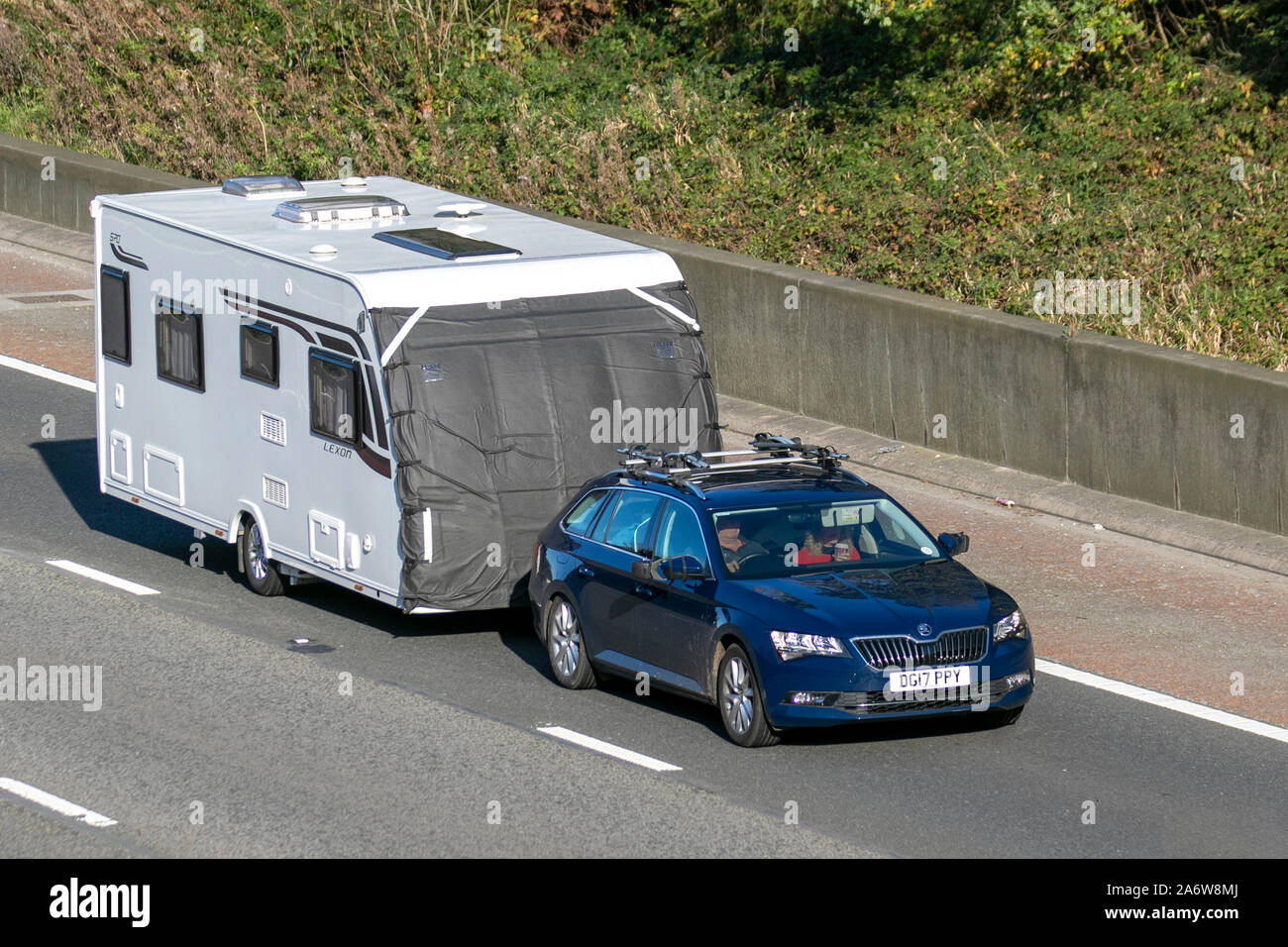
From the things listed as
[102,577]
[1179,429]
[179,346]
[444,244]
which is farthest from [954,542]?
[102,577]

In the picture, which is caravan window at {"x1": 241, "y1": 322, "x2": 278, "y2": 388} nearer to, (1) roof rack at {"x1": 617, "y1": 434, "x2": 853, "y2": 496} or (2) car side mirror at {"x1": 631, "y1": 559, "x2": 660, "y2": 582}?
(1) roof rack at {"x1": 617, "y1": 434, "x2": 853, "y2": 496}

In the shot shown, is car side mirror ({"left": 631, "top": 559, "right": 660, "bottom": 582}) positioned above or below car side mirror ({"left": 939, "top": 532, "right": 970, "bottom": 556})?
below

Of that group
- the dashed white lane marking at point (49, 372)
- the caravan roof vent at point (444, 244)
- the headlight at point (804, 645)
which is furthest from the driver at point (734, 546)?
the dashed white lane marking at point (49, 372)

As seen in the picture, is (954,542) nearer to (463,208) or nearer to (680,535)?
(680,535)

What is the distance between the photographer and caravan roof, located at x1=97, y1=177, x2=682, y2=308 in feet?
49.1

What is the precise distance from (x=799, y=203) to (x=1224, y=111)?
450 centimetres

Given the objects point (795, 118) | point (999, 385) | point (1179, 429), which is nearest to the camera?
point (1179, 429)

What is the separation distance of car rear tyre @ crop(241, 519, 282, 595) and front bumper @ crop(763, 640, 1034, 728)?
5243 millimetres

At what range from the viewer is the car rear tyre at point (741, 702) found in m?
12.6

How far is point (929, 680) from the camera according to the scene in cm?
1235

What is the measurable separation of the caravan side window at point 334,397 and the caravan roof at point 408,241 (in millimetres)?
619

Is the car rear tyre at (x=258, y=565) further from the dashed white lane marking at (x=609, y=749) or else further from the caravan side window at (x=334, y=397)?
the dashed white lane marking at (x=609, y=749)

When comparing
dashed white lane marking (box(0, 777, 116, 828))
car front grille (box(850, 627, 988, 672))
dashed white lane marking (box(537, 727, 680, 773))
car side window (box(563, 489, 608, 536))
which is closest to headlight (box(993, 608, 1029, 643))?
car front grille (box(850, 627, 988, 672))

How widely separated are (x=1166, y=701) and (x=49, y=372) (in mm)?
13398
